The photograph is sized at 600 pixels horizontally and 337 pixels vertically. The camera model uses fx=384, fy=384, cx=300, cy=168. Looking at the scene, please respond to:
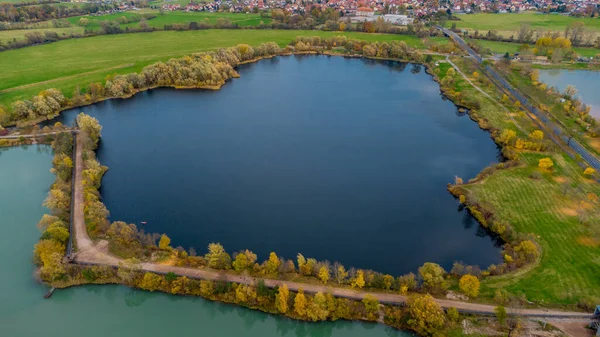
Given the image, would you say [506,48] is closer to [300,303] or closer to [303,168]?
[303,168]

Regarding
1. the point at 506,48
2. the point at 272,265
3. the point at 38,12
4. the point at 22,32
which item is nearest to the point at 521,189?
the point at 272,265

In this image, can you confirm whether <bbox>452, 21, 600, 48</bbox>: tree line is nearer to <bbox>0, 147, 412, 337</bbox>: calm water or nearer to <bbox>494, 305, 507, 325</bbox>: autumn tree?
<bbox>494, 305, 507, 325</bbox>: autumn tree

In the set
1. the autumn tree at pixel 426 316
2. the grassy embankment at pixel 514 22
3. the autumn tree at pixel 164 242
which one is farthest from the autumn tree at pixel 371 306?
the grassy embankment at pixel 514 22

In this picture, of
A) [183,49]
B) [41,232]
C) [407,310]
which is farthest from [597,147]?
[183,49]

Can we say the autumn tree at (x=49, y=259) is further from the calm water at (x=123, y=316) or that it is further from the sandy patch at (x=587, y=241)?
the sandy patch at (x=587, y=241)

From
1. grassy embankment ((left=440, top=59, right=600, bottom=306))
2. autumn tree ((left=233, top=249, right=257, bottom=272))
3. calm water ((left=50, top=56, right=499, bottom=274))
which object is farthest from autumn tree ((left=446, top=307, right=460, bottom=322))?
autumn tree ((left=233, top=249, right=257, bottom=272))

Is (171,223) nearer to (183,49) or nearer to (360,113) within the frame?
(360,113)
